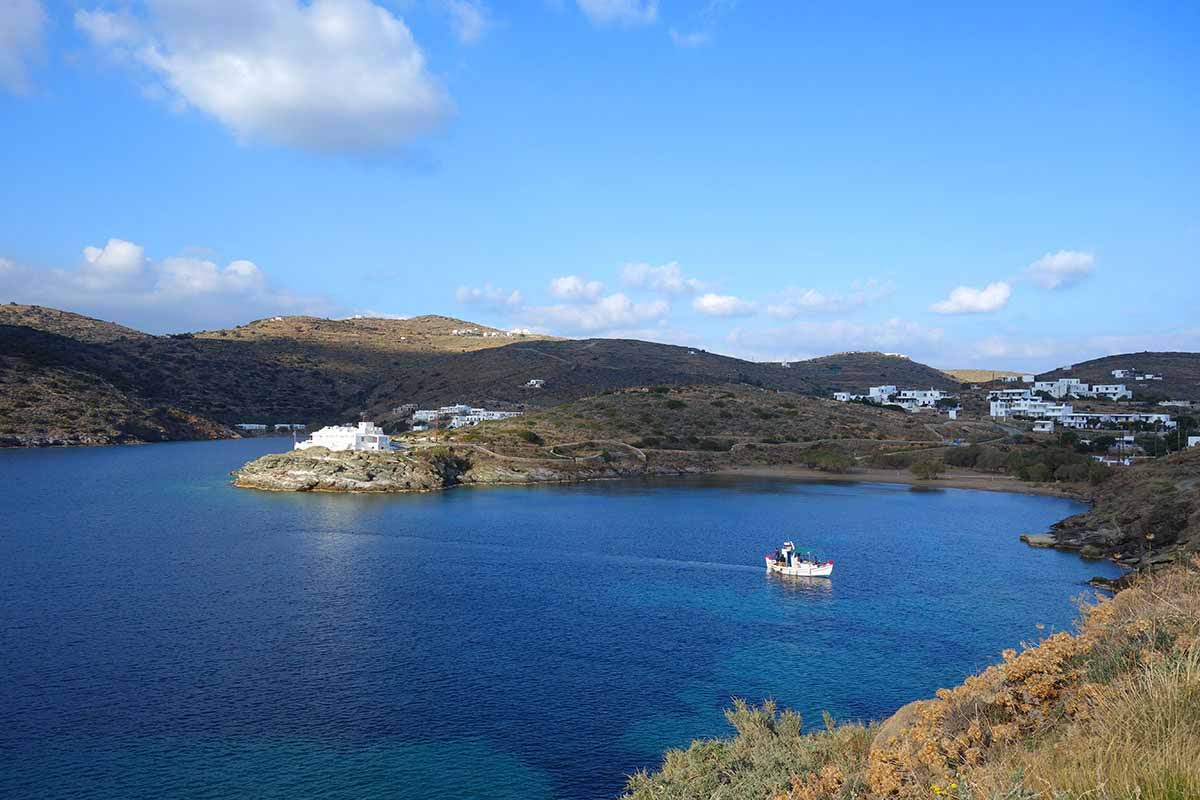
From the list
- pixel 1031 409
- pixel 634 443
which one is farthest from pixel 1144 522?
pixel 1031 409

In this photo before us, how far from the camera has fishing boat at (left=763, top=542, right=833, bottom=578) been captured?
49500 millimetres

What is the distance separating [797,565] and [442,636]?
24.0m

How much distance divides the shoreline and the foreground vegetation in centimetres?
7947

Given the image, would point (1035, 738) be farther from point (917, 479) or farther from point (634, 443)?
point (634, 443)

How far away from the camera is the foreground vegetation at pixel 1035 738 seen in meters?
6.76

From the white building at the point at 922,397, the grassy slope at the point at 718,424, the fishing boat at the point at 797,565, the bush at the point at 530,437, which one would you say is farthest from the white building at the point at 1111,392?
the fishing boat at the point at 797,565

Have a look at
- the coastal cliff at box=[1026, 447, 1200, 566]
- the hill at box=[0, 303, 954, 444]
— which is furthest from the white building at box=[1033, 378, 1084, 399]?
the coastal cliff at box=[1026, 447, 1200, 566]

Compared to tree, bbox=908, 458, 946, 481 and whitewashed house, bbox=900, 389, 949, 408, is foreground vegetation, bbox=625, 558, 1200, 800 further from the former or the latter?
whitewashed house, bbox=900, 389, 949, 408

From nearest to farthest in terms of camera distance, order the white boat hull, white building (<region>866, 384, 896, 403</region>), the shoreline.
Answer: the white boat hull → the shoreline → white building (<region>866, 384, 896, 403</region>)

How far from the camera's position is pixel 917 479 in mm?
103875

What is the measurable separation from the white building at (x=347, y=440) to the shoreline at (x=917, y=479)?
44838 millimetres

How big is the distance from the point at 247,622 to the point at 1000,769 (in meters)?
35.4

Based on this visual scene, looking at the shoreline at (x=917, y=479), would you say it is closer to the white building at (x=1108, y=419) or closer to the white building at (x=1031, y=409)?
the white building at (x=1108, y=419)

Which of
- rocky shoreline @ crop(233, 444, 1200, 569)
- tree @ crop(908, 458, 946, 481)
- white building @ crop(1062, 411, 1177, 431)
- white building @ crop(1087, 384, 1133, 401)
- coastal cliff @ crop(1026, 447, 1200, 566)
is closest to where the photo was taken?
coastal cliff @ crop(1026, 447, 1200, 566)
